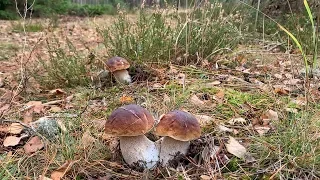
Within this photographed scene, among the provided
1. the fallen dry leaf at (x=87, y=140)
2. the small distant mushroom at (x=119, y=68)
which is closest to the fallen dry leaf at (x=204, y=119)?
the fallen dry leaf at (x=87, y=140)

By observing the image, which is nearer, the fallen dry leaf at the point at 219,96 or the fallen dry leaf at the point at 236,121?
the fallen dry leaf at the point at 236,121

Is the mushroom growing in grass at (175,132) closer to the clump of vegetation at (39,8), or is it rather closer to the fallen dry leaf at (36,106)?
the fallen dry leaf at (36,106)

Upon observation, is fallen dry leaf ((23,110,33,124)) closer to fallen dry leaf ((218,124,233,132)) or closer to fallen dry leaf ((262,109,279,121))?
fallen dry leaf ((218,124,233,132))

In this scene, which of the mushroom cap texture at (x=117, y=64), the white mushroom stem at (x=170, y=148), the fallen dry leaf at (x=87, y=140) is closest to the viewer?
the white mushroom stem at (x=170, y=148)

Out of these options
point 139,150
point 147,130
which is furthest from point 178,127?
point 139,150

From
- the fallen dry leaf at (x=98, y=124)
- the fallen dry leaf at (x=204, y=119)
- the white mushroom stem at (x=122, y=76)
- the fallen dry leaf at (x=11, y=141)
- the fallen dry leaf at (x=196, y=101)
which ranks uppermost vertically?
the white mushroom stem at (x=122, y=76)

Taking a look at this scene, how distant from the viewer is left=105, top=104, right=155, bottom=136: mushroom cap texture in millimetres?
1720

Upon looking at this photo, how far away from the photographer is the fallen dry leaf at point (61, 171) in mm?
1744

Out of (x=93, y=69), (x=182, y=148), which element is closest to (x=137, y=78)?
(x=93, y=69)

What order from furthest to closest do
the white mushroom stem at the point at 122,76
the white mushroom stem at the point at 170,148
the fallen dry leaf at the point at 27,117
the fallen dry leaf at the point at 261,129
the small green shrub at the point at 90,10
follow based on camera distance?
the small green shrub at the point at 90,10
the white mushroom stem at the point at 122,76
the fallen dry leaf at the point at 27,117
the fallen dry leaf at the point at 261,129
the white mushroom stem at the point at 170,148

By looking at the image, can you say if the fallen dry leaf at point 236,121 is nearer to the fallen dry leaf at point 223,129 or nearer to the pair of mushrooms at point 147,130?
the fallen dry leaf at point 223,129

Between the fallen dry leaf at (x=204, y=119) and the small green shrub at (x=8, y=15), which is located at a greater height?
the small green shrub at (x=8, y=15)

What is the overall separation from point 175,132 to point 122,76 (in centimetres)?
163

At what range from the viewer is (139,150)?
1.84 meters
